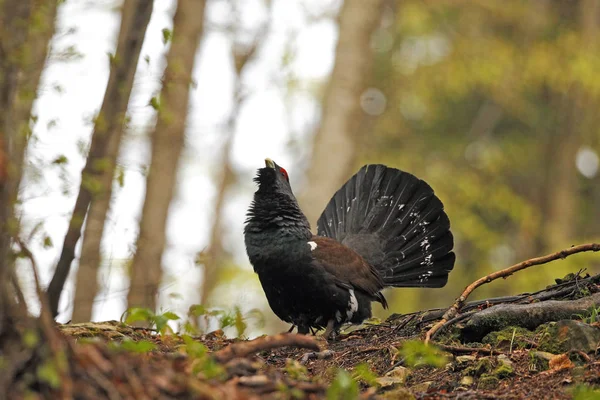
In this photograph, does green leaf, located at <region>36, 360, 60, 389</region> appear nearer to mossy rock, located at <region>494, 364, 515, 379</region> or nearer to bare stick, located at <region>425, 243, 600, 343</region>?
mossy rock, located at <region>494, 364, 515, 379</region>

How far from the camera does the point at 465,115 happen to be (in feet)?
75.5

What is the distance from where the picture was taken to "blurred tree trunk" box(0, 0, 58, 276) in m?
2.62

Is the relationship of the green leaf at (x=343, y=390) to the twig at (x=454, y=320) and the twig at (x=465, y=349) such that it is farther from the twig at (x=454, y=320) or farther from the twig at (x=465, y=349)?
the twig at (x=454, y=320)

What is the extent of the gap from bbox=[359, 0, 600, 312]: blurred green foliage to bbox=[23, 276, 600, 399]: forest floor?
9571mm

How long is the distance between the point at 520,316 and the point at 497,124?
1844 cm

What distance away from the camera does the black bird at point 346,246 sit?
6.03m

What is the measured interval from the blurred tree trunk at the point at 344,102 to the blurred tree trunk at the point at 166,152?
6.56ft

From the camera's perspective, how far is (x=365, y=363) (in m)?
4.50

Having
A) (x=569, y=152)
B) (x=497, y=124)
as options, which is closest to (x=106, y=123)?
(x=569, y=152)

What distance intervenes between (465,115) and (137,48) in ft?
62.5

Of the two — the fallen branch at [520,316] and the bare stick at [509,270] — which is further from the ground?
the bare stick at [509,270]

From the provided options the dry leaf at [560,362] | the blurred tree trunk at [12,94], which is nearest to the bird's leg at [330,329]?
the dry leaf at [560,362]

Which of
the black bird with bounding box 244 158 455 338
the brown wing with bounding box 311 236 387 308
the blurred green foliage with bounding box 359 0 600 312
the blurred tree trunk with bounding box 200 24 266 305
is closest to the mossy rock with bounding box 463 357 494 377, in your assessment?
the black bird with bounding box 244 158 455 338

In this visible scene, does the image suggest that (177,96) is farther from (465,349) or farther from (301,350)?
(465,349)
